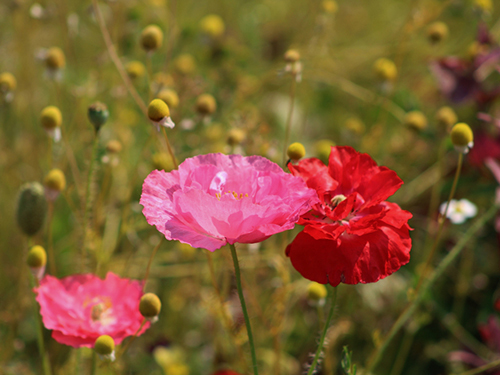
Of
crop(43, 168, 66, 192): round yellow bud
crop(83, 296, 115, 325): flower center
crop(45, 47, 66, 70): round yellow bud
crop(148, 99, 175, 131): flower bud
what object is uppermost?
crop(148, 99, 175, 131): flower bud

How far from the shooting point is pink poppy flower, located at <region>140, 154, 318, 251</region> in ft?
1.39

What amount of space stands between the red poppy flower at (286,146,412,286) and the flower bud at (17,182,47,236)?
35cm

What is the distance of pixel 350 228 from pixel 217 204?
0.45 ft

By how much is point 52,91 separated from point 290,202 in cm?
109

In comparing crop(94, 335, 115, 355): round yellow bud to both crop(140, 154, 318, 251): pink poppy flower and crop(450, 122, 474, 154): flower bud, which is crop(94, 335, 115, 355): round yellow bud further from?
crop(450, 122, 474, 154): flower bud

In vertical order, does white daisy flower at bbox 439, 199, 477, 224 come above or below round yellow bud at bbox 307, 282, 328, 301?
below

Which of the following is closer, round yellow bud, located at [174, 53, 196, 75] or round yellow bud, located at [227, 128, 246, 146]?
round yellow bud, located at [227, 128, 246, 146]

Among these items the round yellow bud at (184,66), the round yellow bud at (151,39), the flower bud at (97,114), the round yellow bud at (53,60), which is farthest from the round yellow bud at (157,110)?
the round yellow bud at (184,66)

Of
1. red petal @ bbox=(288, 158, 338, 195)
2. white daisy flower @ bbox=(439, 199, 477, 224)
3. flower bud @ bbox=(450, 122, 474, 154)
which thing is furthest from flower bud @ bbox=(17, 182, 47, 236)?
white daisy flower @ bbox=(439, 199, 477, 224)

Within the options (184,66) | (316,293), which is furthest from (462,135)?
(184,66)

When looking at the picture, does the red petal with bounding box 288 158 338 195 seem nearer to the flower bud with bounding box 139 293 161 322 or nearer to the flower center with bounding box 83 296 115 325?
the flower bud with bounding box 139 293 161 322

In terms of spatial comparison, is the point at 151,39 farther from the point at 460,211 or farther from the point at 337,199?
the point at 460,211

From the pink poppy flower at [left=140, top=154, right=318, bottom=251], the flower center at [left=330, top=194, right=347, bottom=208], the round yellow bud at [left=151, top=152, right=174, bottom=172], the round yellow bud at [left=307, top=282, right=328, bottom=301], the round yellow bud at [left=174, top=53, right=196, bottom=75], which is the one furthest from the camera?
the round yellow bud at [left=174, top=53, right=196, bottom=75]

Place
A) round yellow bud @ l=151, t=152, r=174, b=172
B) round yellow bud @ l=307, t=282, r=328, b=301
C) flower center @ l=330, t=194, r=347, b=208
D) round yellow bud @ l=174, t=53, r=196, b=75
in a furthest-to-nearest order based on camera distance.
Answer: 1. round yellow bud @ l=174, t=53, r=196, b=75
2. round yellow bud @ l=151, t=152, r=174, b=172
3. round yellow bud @ l=307, t=282, r=328, b=301
4. flower center @ l=330, t=194, r=347, b=208
